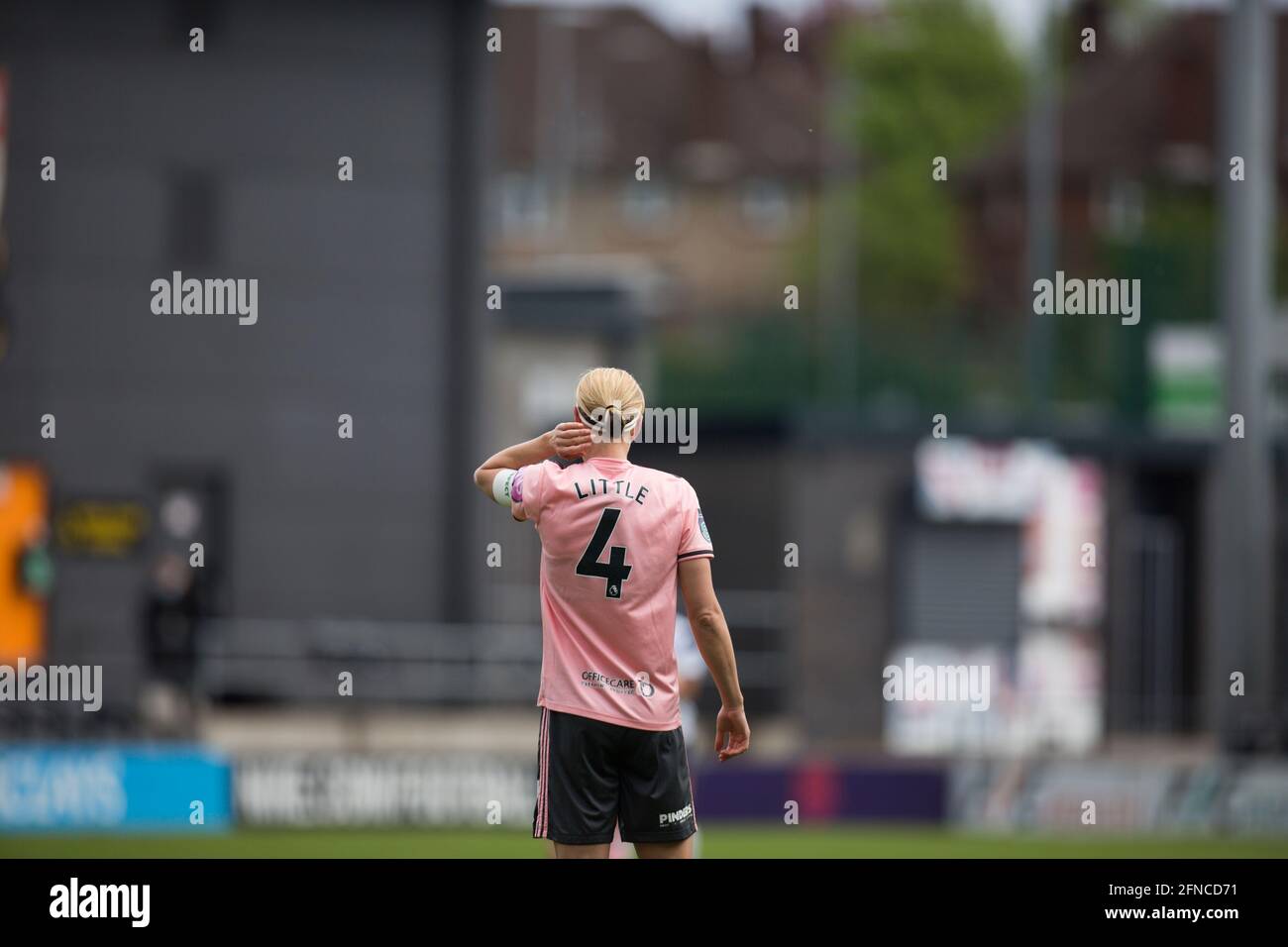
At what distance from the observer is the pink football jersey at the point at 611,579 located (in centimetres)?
614

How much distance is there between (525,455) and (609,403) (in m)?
0.35

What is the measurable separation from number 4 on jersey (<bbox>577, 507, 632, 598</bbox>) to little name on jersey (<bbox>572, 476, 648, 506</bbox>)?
54 millimetres

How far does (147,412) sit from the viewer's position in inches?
974

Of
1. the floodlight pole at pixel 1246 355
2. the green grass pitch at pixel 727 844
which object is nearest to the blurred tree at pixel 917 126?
the floodlight pole at pixel 1246 355

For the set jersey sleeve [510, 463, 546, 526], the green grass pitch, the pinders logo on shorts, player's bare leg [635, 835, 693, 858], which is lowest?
the green grass pitch

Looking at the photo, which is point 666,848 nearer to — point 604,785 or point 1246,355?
point 604,785

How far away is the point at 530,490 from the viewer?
6156 mm

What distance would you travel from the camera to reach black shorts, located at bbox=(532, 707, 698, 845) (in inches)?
246

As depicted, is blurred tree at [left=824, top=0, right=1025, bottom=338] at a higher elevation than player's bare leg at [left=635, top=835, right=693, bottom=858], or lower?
higher

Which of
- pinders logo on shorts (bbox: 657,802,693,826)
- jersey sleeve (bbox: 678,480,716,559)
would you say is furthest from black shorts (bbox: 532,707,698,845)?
jersey sleeve (bbox: 678,480,716,559)

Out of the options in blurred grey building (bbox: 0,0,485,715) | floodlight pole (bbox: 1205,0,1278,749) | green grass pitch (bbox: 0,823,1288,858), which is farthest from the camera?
blurred grey building (bbox: 0,0,485,715)

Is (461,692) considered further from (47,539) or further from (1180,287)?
(1180,287)

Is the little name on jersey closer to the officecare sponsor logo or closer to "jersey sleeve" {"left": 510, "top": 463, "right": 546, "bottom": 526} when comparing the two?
"jersey sleeve" {"left": 510, "top": 463, "right": 546, "bottom": 526}
